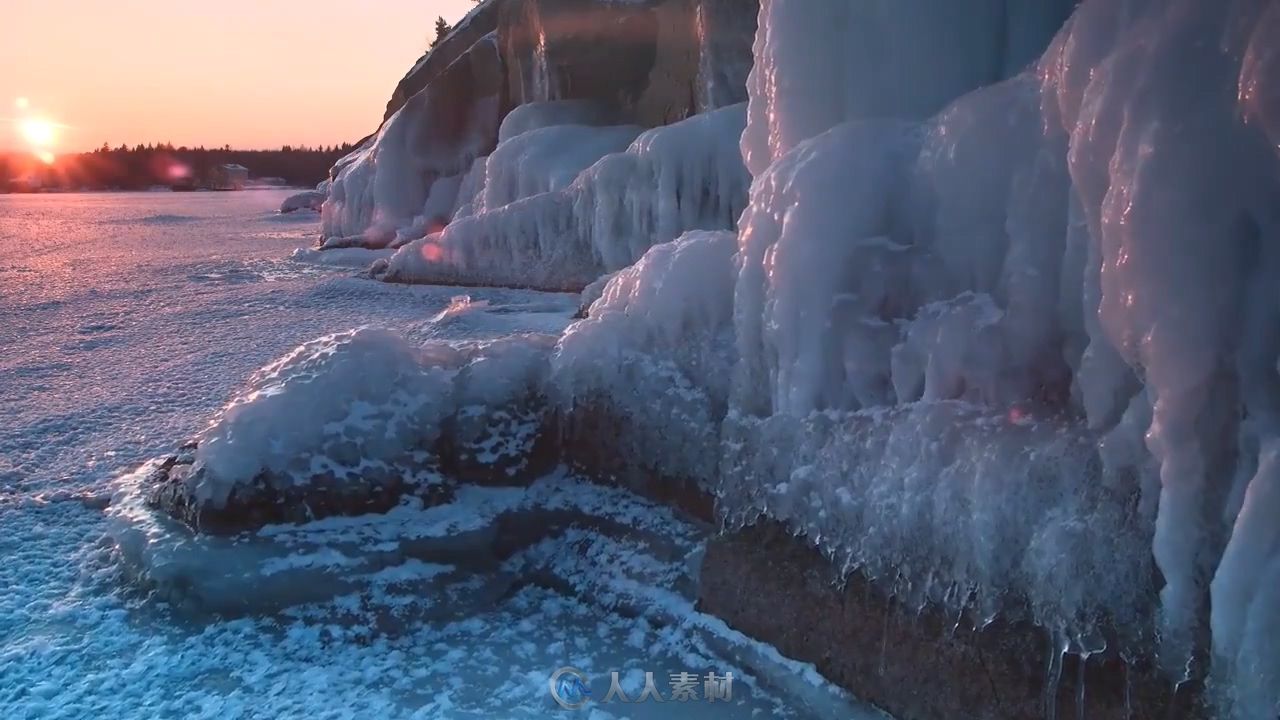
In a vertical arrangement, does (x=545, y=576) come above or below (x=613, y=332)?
below

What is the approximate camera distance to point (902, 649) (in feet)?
8.18

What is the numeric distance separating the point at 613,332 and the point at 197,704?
2.01 m

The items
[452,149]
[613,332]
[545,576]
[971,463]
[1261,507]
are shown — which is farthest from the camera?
[452,149]

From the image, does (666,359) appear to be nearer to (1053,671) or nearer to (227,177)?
(1053,671)

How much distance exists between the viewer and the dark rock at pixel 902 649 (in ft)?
6.75

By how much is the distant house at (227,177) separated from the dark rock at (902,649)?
48.6 metres

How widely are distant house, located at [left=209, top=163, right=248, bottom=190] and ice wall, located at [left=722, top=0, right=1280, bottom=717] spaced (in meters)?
48.0

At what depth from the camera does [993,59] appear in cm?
325

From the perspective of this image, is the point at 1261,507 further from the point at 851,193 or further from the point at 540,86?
the point at 540,86

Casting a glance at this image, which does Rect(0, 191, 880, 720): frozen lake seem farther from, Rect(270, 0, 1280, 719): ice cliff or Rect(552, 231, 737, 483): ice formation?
Rect(270, 0, 1280, 719): ice cliff

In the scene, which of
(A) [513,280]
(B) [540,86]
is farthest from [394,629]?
(B) [540,86]

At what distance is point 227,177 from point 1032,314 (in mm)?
49724

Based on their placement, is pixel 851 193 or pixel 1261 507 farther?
pixel 851 193

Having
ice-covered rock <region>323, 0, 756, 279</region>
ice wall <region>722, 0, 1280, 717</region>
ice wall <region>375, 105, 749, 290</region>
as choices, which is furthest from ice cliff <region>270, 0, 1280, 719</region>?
ice-covered rock <region>323, 0, 756, 279</region>
